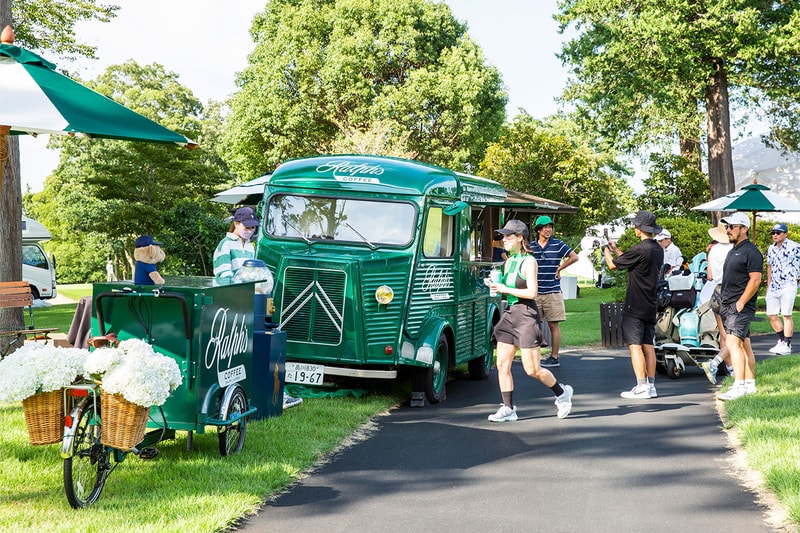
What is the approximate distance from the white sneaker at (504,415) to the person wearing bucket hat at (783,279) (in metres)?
7.09

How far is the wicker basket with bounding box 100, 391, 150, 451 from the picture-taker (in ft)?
18.5

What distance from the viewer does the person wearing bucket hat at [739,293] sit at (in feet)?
31.5

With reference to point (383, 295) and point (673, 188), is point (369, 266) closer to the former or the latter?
point (383, 295)

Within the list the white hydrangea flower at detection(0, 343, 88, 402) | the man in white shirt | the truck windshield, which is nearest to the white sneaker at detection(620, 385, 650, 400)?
the truck windshield

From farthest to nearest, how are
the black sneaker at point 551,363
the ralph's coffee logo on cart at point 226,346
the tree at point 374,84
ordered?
1. the tree at point 374,84
2. the black sneaker at point 551,363
3. the ralph's coffee logo on cart at point 226,346

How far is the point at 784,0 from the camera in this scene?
78.2 ft

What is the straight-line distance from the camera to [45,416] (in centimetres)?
573

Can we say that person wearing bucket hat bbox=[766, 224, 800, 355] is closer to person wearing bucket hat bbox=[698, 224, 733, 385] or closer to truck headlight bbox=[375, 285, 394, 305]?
person wearing bucket hat bbox=[698, 224, 733, 385]

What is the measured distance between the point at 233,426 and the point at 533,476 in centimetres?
244

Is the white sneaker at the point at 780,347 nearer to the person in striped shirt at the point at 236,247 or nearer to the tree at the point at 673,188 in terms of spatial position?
the person in striped shirt at the point at 236,247

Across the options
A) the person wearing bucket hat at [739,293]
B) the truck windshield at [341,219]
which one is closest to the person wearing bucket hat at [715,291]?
the person wearing bucket hat at [739,293]

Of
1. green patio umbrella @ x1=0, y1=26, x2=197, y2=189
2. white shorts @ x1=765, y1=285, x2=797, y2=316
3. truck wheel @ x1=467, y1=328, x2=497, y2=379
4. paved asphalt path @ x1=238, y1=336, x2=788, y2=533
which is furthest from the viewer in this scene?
white shorts @ x1=765, y1=285, x2=797, y2=316

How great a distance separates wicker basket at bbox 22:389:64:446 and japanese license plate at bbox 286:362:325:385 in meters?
4.00

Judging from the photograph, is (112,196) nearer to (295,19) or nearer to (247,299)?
(295,19)
